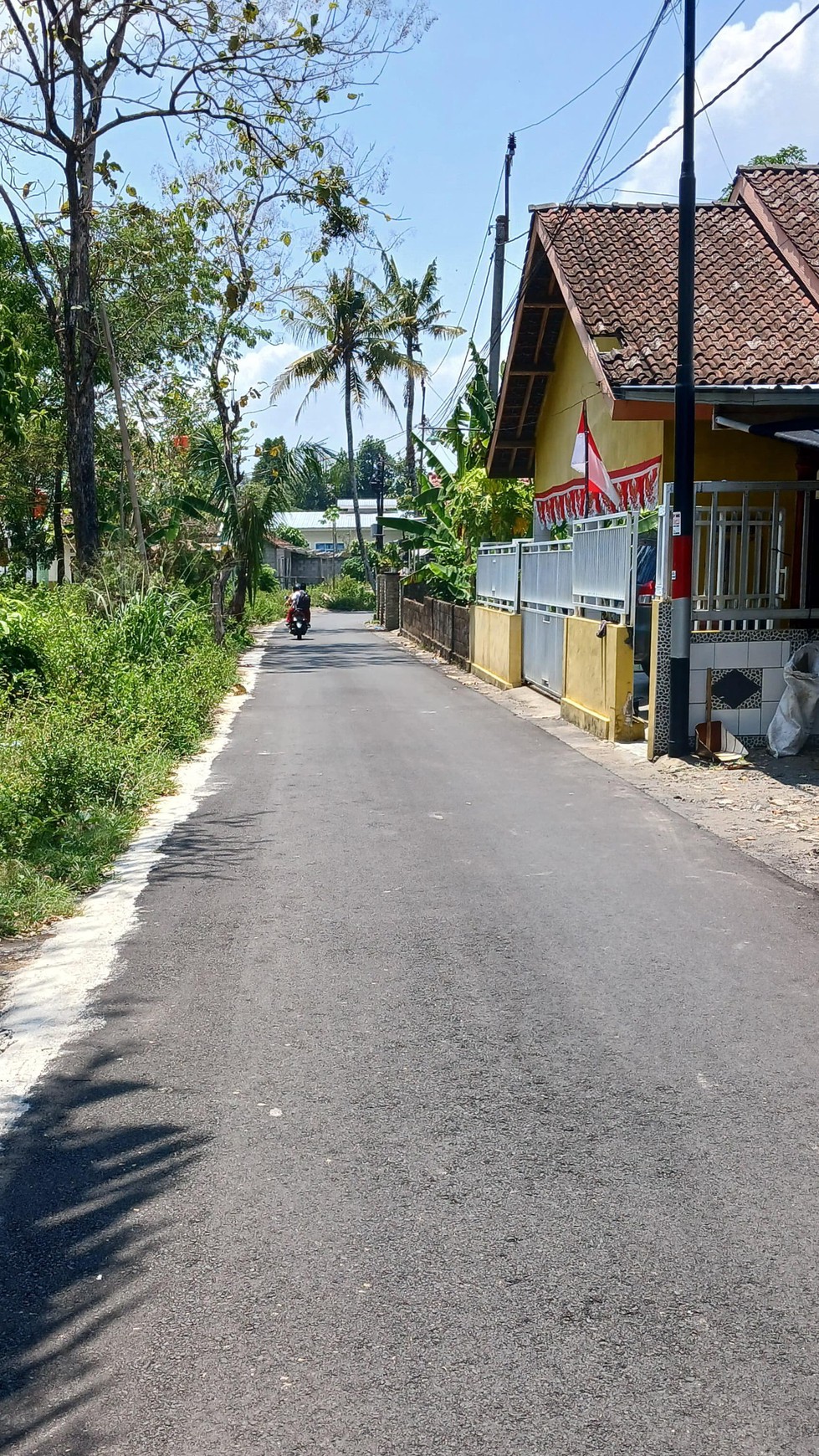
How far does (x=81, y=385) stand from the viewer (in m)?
19.4

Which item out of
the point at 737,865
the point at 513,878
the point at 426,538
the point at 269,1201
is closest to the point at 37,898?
the point at 513,878

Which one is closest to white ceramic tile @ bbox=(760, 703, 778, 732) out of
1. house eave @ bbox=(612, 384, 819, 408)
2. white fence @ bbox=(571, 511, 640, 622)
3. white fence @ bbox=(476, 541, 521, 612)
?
white fence @ bbox=(571, 511, 640, 622)

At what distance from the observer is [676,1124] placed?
4.32 m

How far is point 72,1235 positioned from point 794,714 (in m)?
9.96

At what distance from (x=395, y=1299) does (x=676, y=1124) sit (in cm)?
141

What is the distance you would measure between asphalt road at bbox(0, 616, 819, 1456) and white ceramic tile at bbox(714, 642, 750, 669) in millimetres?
5077

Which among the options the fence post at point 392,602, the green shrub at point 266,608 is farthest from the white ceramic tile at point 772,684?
the green shrub at point 266,608

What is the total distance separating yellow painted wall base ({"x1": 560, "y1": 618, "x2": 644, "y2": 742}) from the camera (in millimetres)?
13734

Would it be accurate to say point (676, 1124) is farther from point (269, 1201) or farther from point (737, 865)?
point (737, 865)

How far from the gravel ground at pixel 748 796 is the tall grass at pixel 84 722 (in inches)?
168

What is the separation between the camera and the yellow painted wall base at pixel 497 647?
20.3m

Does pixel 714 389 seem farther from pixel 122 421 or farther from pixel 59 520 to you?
pixel 59 520

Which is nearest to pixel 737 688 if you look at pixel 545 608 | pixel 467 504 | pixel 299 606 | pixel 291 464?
pixel 545 608

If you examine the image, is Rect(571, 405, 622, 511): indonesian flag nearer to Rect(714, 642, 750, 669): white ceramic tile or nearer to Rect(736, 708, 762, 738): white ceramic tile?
Rect(714, 642, 750, 669): white ceramic tile
